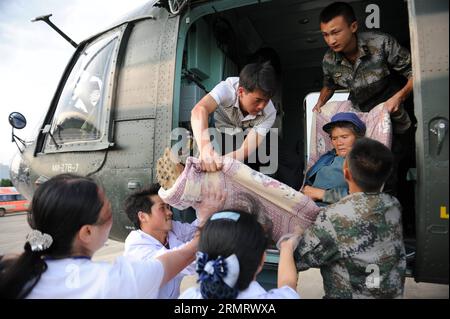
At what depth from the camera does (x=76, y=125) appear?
330 cm

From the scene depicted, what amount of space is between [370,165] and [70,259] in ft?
4.77

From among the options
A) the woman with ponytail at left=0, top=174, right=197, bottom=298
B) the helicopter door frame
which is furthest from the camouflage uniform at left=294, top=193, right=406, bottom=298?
the helicopter door frame

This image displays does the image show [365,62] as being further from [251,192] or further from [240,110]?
[251,192]

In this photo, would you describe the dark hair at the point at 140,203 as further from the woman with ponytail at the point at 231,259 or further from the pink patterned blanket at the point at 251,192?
the woman with ponytail at the point at 231,259

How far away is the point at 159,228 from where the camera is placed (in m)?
2.23

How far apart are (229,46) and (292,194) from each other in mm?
2740

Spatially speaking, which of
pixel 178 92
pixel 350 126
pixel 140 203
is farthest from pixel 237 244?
pixel 178 92

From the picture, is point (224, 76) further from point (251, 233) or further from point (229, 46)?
point (251, 233)

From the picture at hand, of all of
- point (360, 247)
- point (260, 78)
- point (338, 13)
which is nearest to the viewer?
point (360, 247)

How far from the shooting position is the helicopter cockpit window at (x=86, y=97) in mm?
3105

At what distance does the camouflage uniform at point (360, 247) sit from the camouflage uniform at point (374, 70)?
126 cm

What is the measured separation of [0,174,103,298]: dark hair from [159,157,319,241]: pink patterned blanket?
1.69 ft

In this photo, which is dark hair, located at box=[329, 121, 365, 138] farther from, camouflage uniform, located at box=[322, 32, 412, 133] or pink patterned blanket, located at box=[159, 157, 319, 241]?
pink patterned blanket, located at box=[159, 157, 319, 241]

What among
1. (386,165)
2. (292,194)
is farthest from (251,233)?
(386,165)
